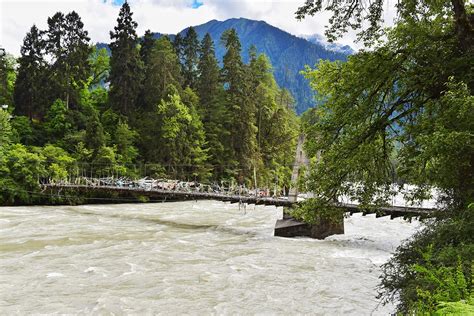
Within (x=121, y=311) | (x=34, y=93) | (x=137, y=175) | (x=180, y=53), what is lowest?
(x=121, y=311)

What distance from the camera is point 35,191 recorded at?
26.8 metres

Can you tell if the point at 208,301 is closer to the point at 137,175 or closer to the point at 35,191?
the point at 35,191

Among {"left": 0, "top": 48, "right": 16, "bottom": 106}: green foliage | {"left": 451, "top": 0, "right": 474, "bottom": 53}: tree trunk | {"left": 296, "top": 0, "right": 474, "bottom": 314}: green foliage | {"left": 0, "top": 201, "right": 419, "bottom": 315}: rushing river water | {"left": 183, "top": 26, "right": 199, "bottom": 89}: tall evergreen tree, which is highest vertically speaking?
{"left": 183, "top": 26, "right": 199, "bottom": 89}: tall evergreen tree

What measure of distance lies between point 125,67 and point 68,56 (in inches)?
227

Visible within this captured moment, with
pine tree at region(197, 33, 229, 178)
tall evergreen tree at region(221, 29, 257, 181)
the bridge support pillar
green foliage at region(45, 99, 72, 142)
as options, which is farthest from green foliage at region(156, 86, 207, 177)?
the bridge support pillar

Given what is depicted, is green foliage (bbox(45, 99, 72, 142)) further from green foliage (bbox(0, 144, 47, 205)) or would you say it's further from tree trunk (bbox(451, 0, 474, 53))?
tree trunk (bbox(451, 0, 474, 53))

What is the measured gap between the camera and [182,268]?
11.0 meters

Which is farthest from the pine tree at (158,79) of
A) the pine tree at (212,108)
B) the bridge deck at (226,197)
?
the bridge deck at (226,197)

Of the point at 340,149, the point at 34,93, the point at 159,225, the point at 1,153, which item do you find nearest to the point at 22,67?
the point at 34,93

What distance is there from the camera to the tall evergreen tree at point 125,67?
37.8 meters

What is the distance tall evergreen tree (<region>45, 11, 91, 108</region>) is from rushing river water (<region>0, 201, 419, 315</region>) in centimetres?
2040

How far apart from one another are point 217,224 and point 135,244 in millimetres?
6442

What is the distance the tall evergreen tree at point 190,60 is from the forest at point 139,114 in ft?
4.98

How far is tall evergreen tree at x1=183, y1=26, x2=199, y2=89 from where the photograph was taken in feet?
153
